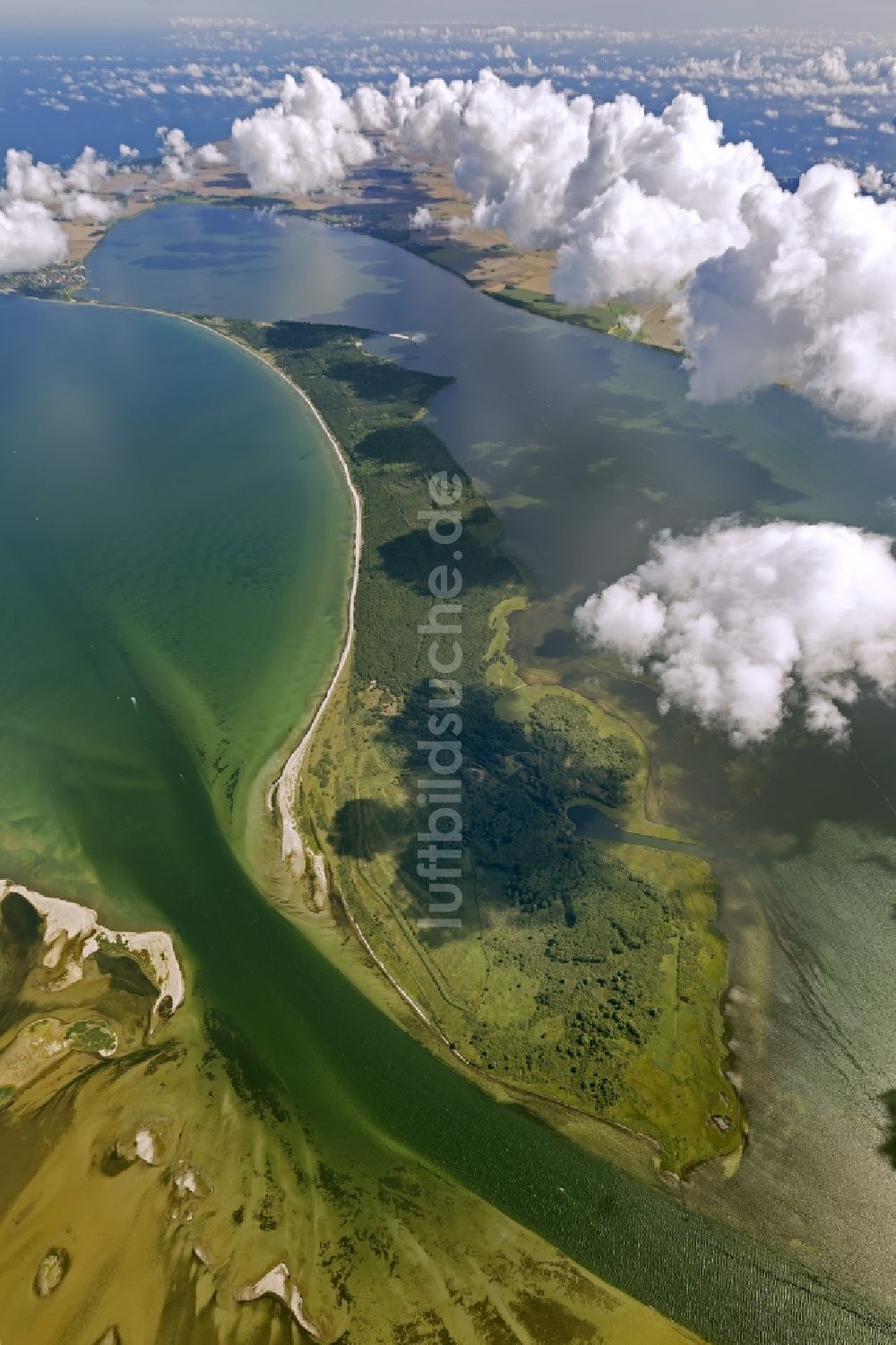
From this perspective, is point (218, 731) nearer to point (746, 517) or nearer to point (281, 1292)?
point (281, 1292)

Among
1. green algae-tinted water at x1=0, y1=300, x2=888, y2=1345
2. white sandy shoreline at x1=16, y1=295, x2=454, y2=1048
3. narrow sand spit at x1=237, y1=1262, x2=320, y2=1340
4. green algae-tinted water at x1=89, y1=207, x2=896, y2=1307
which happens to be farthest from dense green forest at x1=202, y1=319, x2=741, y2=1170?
narrow sand spit at x1=237, y1=1262, x2=320, y2=1340

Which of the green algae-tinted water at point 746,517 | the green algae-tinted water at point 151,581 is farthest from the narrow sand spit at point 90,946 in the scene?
the green algae-tinted water at point 746,517

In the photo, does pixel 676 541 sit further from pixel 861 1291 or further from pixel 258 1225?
pixel 258 1225

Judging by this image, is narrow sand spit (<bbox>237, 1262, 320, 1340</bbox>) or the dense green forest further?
the dense green forest

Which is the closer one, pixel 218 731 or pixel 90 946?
pixel 90 946

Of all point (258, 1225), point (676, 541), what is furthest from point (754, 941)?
point (676, 541)

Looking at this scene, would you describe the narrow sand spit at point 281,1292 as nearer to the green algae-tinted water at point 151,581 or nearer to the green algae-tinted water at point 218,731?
the green algae-tinted water at point 218,731

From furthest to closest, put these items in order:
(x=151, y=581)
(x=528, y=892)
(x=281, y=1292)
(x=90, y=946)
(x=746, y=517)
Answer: (x=746, y=517) → (x=151, y=581) → (x=528, y=892) → (x=90, y=946) → (x=281, y=1292)

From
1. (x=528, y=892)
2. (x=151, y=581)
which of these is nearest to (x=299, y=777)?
(x=528, y=892)

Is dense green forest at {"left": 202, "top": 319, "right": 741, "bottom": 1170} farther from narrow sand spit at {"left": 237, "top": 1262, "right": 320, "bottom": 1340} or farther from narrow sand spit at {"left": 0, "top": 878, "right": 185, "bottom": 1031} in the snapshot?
narrow sand spit at {"left": 237, "top": 1262, "right": 320, "bottom": 1340}
